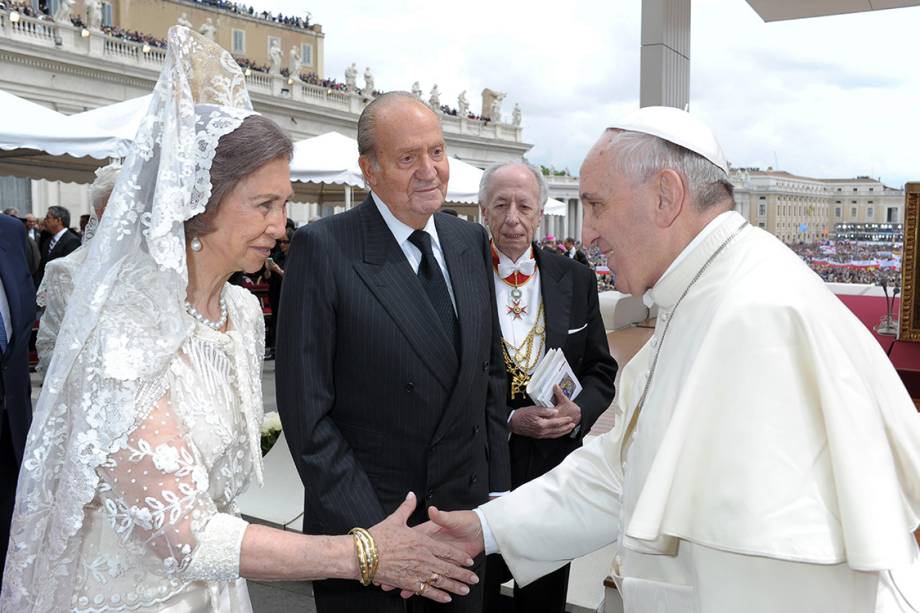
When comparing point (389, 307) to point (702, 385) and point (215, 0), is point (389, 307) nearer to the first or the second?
point (702, 385)

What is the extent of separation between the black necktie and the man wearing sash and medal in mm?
686

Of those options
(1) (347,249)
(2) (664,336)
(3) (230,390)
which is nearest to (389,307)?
(1) (347,249)

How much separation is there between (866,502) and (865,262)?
8.26 meters

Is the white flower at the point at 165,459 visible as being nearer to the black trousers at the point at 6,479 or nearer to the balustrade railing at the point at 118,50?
the black trousers at the point at 6,479

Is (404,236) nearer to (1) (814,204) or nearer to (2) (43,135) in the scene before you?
(2) (43,135)

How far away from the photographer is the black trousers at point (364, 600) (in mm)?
2297

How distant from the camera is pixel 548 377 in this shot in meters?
2.89

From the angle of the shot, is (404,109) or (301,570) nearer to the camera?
(301,570)

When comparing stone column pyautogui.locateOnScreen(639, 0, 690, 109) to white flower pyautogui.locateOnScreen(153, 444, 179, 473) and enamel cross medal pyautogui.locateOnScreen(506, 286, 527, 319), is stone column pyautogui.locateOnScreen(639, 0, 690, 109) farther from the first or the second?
white flower pyautogui.locateOnScreen(153, 444, 179, 473)

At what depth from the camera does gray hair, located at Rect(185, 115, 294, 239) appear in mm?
1851

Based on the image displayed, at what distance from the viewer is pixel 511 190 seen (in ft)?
10.4

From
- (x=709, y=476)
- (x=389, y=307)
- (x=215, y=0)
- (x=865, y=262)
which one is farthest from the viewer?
(x=215, y=0)

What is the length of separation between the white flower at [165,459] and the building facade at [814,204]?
7389 millimetres

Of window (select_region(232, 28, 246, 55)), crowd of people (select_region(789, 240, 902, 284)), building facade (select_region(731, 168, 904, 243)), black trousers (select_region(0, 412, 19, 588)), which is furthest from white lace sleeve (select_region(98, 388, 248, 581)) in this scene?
window (select_region(232, 28, 246, 55))
